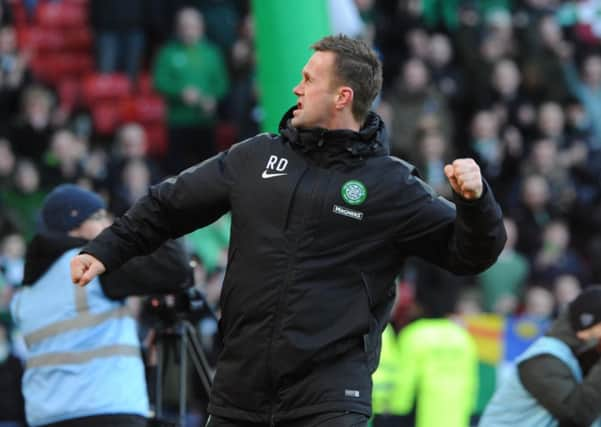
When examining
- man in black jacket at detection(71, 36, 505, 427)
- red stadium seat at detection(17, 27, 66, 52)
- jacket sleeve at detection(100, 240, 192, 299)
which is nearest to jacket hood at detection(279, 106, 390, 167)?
man in black jacket at detection(71, 36, 505, 427)

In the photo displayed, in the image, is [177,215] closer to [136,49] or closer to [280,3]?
[280,3]

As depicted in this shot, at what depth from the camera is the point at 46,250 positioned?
717cm

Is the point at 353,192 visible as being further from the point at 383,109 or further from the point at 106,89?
the point at 106,89

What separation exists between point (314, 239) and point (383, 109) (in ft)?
31.4

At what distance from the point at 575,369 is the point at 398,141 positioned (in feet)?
25.2

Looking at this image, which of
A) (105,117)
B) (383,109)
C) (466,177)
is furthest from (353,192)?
(105,117)

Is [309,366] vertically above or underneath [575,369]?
above

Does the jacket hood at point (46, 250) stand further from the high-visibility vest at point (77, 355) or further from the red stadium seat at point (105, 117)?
the red stadium seat at point (105, 117)

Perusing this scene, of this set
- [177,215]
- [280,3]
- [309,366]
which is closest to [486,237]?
[309,366]

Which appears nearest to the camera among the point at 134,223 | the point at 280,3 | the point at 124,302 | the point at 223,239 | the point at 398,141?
the point at 134,223

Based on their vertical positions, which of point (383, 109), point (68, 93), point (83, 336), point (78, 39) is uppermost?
point (78, 39)

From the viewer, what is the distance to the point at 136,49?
1541 cm

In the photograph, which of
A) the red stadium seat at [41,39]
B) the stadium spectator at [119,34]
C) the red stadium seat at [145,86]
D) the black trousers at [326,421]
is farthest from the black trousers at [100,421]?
the red stadium seat at [41,39]

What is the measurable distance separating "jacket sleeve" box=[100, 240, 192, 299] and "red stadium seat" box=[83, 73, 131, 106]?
8094 mm
